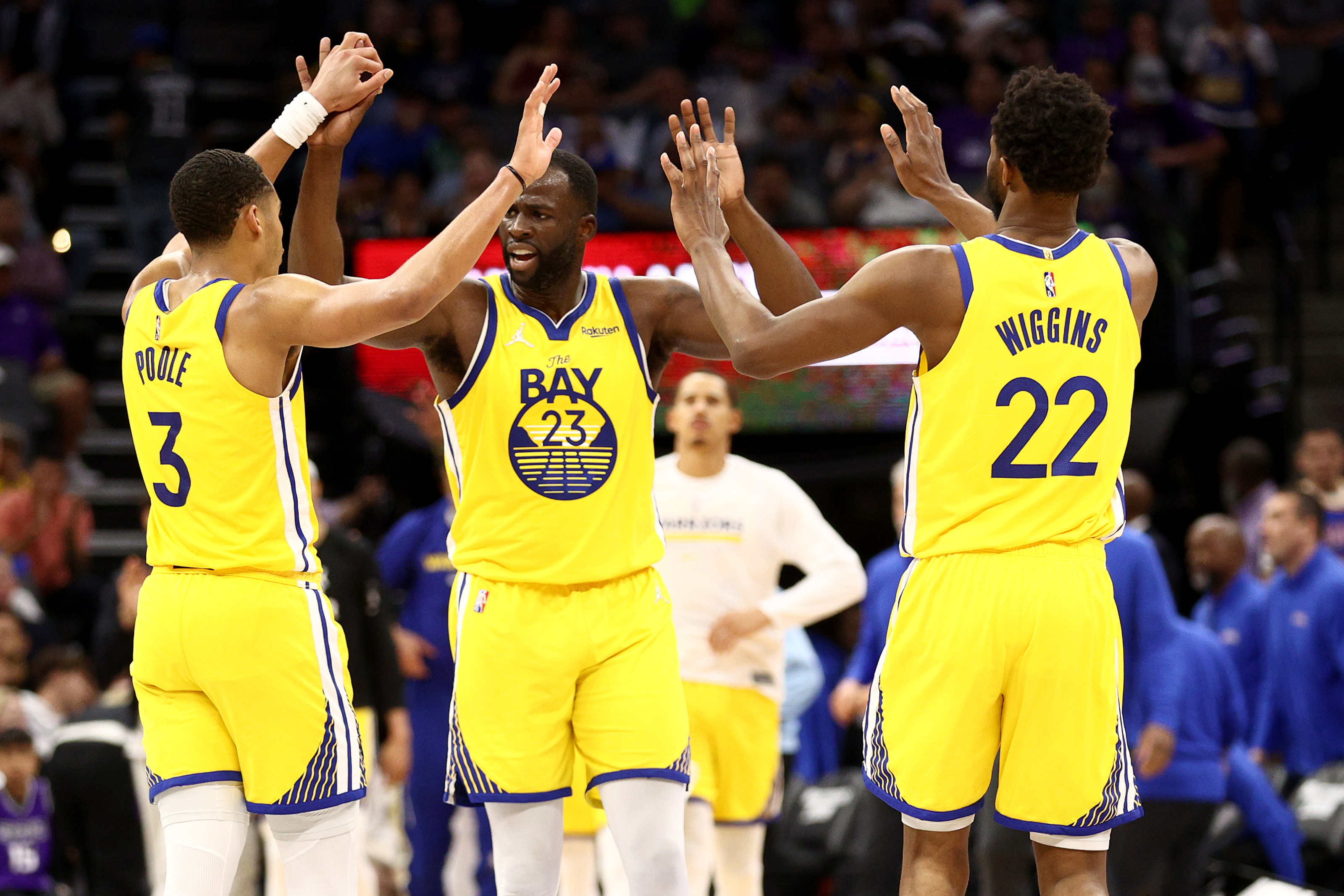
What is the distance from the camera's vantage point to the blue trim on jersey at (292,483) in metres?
4.44

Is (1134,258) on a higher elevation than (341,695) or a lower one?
higher

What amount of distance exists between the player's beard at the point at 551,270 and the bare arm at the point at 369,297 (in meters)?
0.50

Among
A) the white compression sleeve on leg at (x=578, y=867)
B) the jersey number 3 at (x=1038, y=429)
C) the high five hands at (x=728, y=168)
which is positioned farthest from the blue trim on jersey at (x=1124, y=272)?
the white compression sleeve on leg at (x=578, y=867)

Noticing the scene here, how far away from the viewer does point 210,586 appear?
14.5 feet

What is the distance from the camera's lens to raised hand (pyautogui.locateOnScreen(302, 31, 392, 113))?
482 cm

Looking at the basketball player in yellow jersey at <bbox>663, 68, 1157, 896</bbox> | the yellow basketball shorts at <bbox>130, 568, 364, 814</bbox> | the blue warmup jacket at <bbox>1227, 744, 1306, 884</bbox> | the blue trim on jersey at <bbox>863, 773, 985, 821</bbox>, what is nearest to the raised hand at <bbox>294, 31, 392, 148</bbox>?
the yellow basketball shorts at <bbox>130, 568, 364, 814</bbox>

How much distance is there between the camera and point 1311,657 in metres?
8.66

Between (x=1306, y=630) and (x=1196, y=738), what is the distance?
1.61m

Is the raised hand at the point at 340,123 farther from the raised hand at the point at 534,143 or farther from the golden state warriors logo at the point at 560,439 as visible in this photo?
the golden state warriors logo at the point at 560,439

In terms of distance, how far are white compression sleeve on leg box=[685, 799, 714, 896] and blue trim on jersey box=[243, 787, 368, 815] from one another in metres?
2.61

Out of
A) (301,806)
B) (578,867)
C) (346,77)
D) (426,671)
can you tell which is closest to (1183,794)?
(578,867)

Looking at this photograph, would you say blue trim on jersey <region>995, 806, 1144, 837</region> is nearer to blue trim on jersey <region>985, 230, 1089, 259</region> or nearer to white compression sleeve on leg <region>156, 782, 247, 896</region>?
blue trim on jersey <region>985, 230, 1089, 259</region>

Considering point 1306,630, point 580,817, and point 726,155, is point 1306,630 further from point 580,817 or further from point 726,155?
point 726,155

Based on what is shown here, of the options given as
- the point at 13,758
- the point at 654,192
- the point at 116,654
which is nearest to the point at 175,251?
the point at 13,758
